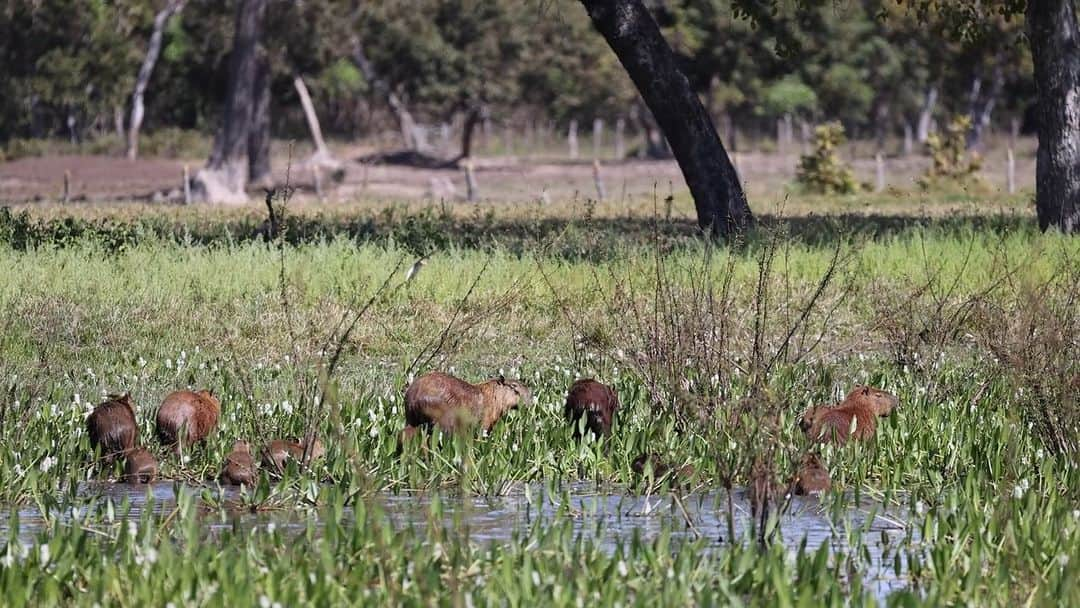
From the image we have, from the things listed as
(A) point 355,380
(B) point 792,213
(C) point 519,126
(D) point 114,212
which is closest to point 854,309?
(A) point 355,380

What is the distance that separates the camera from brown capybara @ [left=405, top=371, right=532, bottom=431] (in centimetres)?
891

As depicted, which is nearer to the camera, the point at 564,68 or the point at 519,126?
the point at 564,68

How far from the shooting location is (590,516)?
755 centimetres

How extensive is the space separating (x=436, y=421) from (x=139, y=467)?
1436 mm

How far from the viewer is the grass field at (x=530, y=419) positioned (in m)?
6.21

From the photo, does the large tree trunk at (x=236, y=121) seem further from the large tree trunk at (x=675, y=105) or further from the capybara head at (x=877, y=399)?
the capybara head at (x=877, y=399)

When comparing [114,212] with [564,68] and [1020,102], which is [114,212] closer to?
[564,68]

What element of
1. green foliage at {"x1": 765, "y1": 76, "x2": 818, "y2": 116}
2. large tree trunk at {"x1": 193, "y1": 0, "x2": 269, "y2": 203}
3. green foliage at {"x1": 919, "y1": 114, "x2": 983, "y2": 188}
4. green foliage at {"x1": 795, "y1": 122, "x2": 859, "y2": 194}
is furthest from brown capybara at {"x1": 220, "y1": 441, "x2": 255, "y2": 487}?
green foliage at {"x1": 765, "y1": 76, "x2": 818, "y2": 116}

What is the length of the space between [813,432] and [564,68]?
213ft

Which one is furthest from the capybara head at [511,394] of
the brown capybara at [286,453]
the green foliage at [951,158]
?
the green foliage at [951,158]

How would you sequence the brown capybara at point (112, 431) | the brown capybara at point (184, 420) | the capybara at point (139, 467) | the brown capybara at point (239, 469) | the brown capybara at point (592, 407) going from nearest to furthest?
the brown capybara at point (239, 469)
the capybara at point (139, 467)
the brown capybara at point (112, 431)
the brown capybara at point (184, 420)
the brown capybara at point (592, 407)

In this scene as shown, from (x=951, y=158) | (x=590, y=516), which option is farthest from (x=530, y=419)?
(x=951, y=158)

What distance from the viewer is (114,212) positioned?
28.7 metres

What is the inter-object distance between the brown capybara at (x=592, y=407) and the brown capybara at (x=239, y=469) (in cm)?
169
